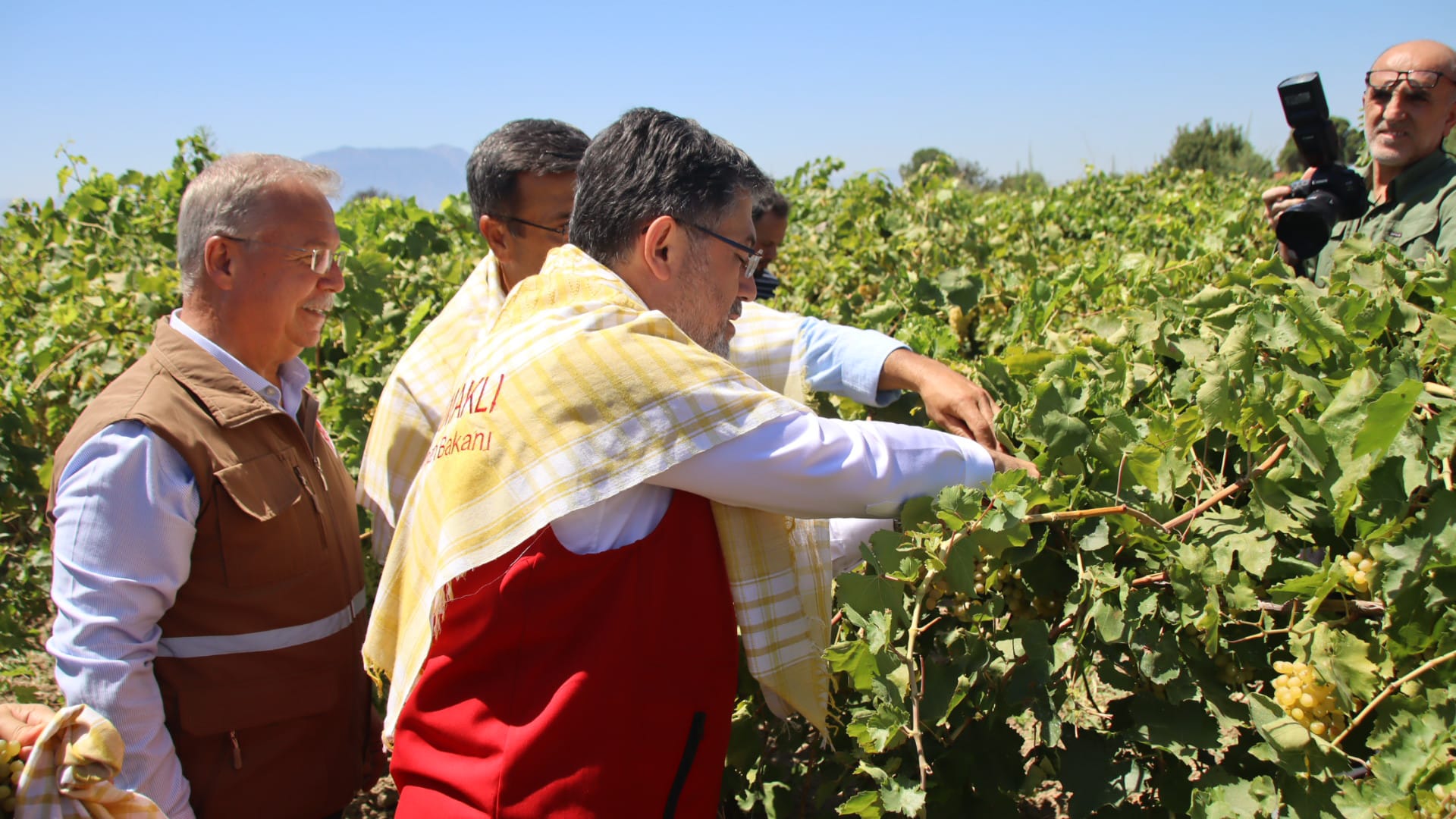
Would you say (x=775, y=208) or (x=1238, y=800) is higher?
(x=775, y=208)

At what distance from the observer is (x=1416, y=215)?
3.08 metres

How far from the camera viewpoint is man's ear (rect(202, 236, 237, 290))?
200 centimetres

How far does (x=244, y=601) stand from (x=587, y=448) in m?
0.95

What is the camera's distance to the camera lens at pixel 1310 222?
259 cm

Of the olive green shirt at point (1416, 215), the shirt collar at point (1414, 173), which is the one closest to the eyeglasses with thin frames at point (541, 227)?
the olive green shirt at point (1416, 215)

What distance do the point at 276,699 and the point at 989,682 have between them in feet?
4.38

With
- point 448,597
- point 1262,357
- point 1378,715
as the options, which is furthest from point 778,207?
point 1378,715

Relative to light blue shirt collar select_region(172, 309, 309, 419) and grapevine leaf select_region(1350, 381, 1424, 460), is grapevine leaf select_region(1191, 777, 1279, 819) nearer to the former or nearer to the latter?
grapevine leaf select_region(1350, 381, 1424, 460)

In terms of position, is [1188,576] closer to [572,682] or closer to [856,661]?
[856,661]

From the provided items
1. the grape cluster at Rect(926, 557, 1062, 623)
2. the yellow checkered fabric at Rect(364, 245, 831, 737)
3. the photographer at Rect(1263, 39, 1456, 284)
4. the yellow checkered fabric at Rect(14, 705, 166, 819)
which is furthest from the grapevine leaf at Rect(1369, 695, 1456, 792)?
the photographer at Rect(1263, 39, 1456, 284)

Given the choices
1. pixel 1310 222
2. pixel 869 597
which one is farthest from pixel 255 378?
pixel 1310 222

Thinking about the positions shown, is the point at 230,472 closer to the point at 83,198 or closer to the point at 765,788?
the point at 765,788

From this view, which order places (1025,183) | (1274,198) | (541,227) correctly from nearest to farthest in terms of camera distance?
(541,227)
(1274,198)
(1025,183)

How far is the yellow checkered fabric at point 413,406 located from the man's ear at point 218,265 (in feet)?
1.23
